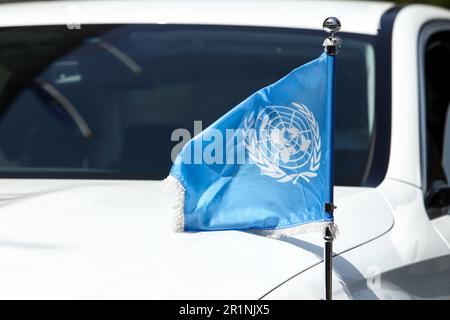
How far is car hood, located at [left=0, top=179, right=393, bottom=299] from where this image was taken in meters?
2.34

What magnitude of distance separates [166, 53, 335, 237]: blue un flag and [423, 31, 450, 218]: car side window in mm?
818

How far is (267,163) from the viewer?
2.65 meters

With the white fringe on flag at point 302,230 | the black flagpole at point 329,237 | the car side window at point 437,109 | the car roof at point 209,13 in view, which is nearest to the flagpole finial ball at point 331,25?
the black flagpole at point 329,237

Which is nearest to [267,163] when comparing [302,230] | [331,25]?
[302,230]

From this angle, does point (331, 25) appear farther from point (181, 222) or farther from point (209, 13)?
point (209, 13)

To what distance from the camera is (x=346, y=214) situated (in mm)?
2838

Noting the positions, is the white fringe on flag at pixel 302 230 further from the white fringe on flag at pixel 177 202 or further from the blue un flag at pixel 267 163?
the white fringe on flag at pixel 177 202

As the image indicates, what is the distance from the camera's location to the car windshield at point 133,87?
3.59 m

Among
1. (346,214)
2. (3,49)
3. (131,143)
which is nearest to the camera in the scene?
(346,214)

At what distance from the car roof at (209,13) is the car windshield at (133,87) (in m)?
0.04

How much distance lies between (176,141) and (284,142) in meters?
1.08
